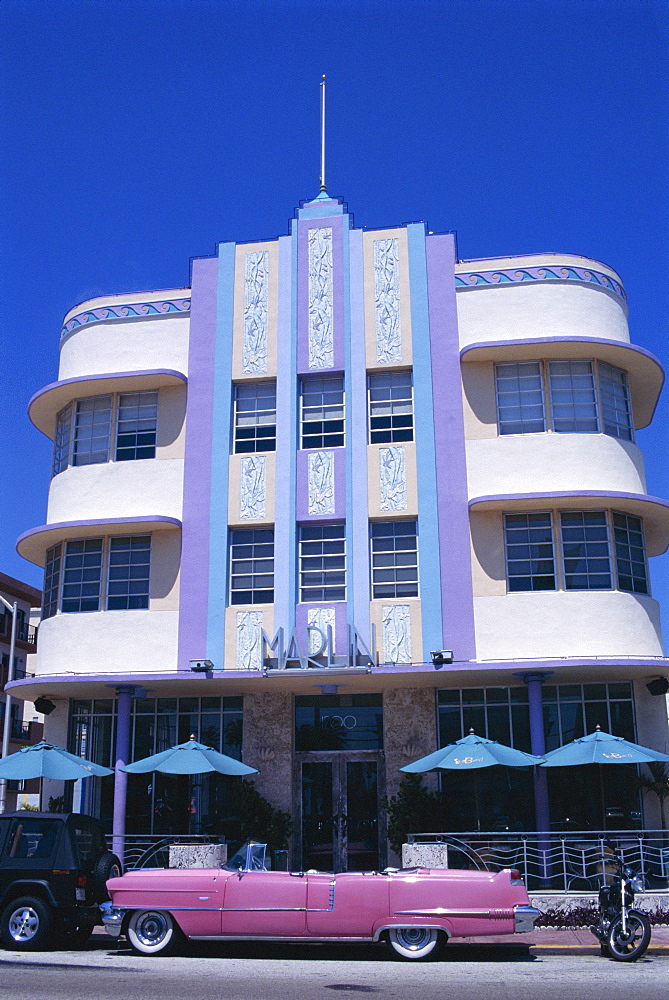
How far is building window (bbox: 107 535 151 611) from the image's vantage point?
2177 cm

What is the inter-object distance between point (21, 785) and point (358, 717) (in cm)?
3775

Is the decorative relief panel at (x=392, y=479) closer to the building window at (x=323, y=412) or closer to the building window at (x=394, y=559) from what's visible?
the building window at (x=394, y=559)

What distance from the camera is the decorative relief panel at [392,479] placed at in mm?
21438

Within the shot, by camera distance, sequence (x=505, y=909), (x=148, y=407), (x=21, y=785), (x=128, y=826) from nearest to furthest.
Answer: (x=505, y=909) < (x=128, y=826) < (x=148, y=407) < (x=21, y=785)

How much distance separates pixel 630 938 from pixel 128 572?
41.5 feet

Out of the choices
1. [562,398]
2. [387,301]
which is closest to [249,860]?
[562,398]

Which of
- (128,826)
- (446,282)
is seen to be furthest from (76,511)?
(446,282)

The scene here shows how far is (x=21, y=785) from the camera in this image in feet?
176

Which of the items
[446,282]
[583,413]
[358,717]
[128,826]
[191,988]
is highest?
[446,282]

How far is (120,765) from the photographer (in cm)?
2042

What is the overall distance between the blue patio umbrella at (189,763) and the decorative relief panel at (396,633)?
366 centimetres

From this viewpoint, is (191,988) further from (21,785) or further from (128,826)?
(21,785)

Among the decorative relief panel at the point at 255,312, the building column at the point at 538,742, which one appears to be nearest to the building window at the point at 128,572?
the decorative relief panel at the point at 255,312

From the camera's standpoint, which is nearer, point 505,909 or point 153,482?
point 505,909
